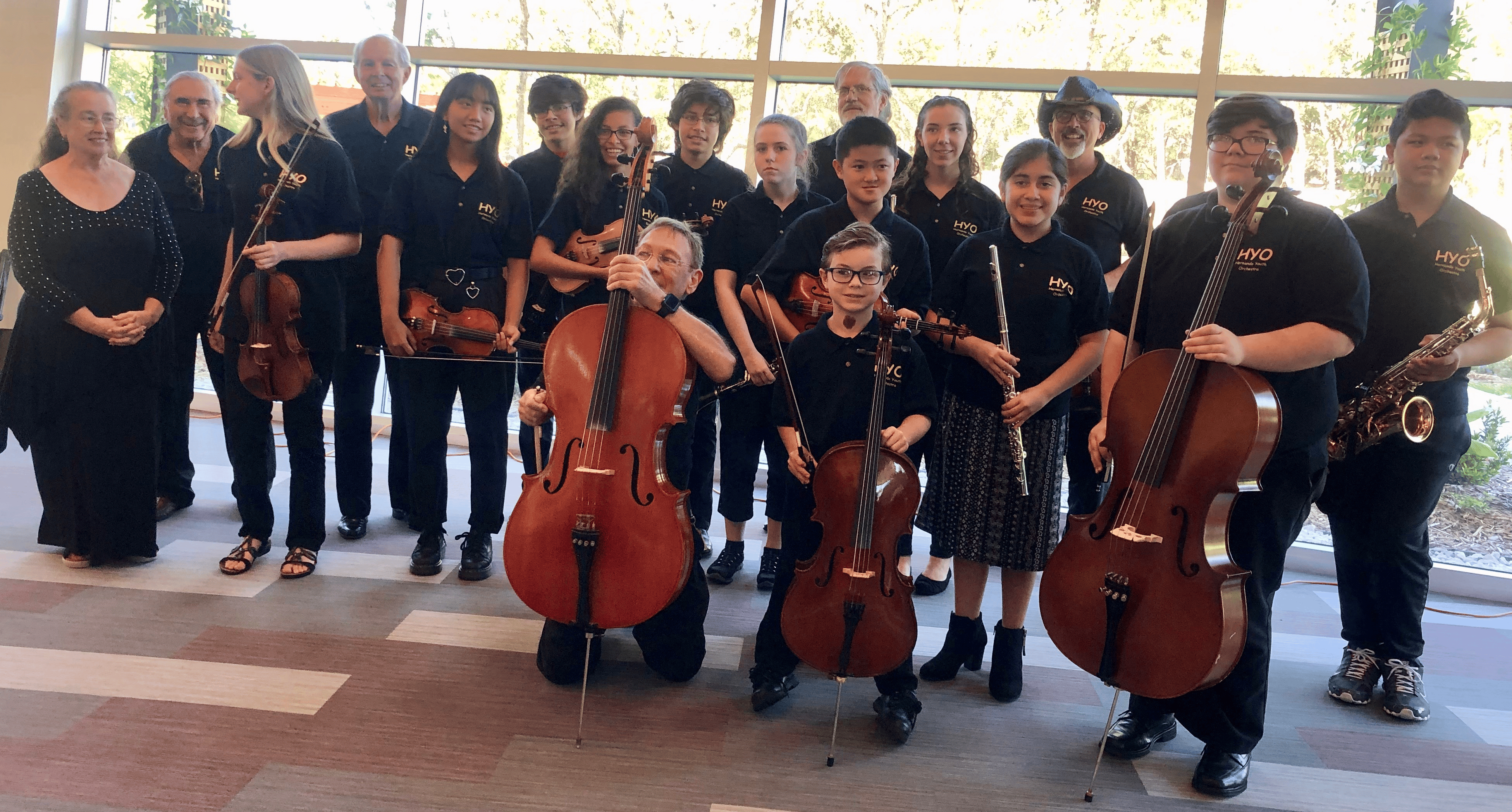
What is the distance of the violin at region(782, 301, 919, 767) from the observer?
215 centimetres

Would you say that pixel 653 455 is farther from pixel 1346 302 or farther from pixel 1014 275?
pixel 1346 302

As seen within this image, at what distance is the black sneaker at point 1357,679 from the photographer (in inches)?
108

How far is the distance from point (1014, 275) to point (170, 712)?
2.25m

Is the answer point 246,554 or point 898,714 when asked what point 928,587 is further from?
point 246,554

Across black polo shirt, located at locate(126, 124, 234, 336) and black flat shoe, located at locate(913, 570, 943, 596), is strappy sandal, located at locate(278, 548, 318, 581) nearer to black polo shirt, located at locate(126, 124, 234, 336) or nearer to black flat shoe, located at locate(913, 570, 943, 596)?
black polo shirt, located at locate(126, 124, 234, 336)

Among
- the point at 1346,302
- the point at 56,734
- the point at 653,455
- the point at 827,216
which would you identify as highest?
the point at 827,216

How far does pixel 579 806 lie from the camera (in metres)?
1.90

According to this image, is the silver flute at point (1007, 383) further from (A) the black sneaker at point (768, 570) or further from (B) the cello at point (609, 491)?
(A) the black sneaker at point (768, 570)

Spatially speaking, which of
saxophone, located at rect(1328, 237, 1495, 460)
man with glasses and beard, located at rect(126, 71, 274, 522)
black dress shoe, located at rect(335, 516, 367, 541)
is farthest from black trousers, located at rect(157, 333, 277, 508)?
saxophone, located at rect(1328, 237, 1495, 460)

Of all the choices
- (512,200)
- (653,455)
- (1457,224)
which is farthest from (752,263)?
(1457,224)

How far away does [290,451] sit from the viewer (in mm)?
3127

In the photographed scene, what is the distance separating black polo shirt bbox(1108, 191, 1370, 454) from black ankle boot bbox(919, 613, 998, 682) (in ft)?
3.07

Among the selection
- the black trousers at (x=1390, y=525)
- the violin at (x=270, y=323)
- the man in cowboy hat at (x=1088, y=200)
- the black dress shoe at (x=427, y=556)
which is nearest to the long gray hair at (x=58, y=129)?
the violin at (x=270, y=323)

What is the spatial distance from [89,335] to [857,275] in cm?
240
